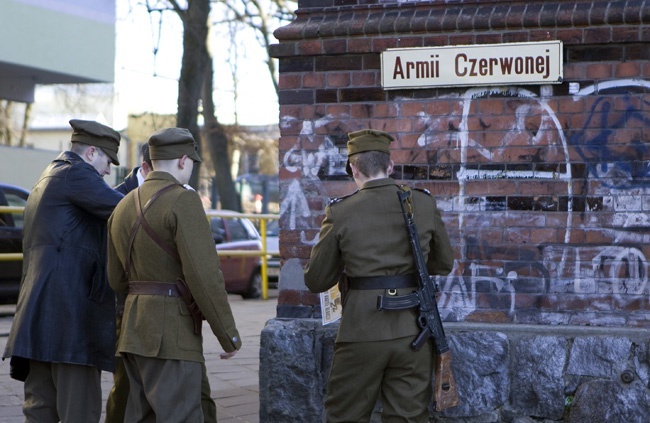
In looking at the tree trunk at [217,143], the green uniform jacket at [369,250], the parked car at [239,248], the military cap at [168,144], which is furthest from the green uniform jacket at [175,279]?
the tree trunk at [217,143]

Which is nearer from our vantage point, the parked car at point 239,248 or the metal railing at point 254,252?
the metal railing at point 254,252

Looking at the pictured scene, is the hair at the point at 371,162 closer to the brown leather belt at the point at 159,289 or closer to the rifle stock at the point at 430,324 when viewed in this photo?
the rifle stock at the point at 430,324

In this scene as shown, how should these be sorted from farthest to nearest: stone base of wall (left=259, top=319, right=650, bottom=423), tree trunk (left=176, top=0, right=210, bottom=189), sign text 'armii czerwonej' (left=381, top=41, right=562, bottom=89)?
tree trunk (left=176, top=0, right=210, bottom=189), sign text 'armii czerwonej' (left=381, top=41, right=562, bottom=89), stone base of wall (left=259, top=319, right=650, bottom=423)

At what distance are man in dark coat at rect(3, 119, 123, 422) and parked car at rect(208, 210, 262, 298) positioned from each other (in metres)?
9.90

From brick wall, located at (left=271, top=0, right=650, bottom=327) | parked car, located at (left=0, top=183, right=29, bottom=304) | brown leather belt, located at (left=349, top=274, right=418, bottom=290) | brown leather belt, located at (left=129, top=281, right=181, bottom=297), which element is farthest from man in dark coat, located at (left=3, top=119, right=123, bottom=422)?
parked car, located at (left=0, top=183, right=29, bottom=304)

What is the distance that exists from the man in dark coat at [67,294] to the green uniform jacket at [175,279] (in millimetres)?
579

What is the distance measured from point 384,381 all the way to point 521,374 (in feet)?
4.09

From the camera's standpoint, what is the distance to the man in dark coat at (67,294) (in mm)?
5297

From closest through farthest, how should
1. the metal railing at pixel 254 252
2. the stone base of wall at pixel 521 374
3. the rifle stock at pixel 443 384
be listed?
the rifle stock at pixel 443 384 < the stone base of wall at pixel 521 374 < the metal railing at pixel 254 252

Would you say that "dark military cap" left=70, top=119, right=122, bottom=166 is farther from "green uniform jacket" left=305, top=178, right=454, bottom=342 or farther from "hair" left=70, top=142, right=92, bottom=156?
"green uniform jacket" left=305, top=178, right=454, bottom=342

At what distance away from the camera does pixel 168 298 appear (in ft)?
15.6

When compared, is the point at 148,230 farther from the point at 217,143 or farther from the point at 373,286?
the point at 217,143

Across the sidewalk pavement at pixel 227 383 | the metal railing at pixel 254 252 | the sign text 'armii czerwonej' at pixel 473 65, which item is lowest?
the sidewalk pavement at pixel 227 383

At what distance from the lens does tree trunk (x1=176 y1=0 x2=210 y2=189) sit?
57.9ft
